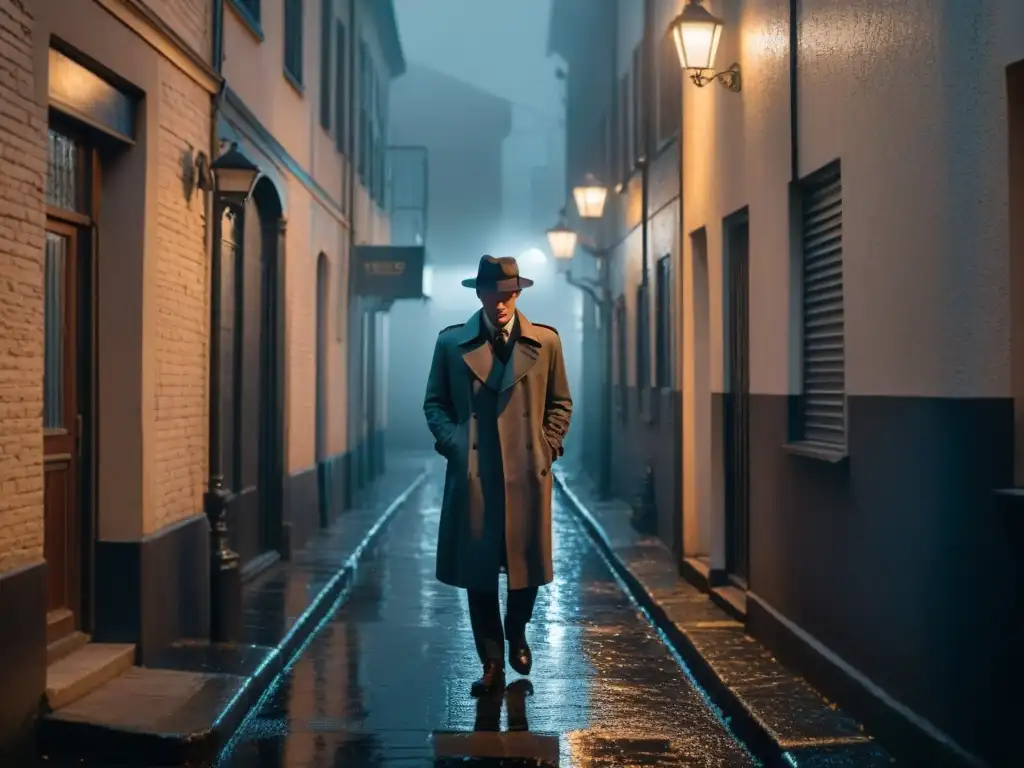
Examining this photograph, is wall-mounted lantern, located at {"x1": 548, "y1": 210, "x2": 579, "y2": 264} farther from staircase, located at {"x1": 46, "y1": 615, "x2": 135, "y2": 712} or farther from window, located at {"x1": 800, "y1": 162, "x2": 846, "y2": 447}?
staircase, located at {"x1": 46, "y1": 615, "x2": 135, "y2": 712}

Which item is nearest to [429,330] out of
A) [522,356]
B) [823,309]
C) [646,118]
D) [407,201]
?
[407,201]

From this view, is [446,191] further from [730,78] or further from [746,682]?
[746,682]

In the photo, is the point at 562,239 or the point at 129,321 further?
the point at 562,239

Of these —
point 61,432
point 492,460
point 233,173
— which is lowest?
point 492,460

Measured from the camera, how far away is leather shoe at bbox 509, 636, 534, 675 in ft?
24.2

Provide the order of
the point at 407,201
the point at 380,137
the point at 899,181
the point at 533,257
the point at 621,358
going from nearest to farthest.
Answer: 1. the point at 899,181
2. the point at 621,358
3. the point at 380,137
4. the point at 407,201
5. the point at 533,257

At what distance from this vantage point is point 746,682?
7.33 meters

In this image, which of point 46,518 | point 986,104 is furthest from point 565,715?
point 986,104

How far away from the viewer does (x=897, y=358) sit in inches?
238

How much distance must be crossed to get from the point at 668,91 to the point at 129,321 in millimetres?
7808

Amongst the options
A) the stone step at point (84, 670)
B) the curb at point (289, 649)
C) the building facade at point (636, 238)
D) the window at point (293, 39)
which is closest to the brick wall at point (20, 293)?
the stone step at point (84, 670)

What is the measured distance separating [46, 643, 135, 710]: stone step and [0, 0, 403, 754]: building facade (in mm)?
81

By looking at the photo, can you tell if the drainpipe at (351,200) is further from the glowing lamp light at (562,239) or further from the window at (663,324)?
the window at (663,324)

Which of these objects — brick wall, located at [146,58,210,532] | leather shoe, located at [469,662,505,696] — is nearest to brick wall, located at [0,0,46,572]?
brick wall, located at [146,58,210,532]
